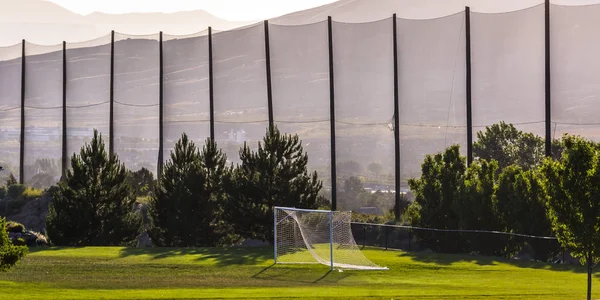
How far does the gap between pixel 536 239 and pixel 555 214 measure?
1552 cm

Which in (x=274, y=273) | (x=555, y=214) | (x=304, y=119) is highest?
(x=304, y=119)

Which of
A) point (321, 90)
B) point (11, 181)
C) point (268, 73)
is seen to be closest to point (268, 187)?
point (268, 73)

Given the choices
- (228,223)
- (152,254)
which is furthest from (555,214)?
(228,223)

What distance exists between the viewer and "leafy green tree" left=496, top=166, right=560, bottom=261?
43656 mm

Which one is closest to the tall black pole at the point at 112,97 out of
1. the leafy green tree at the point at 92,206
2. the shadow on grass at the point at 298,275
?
the leafy green tree at the point at 92,206

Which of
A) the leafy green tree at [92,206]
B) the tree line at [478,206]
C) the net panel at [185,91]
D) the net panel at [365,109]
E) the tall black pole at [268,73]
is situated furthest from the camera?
the net panel at [185,91]

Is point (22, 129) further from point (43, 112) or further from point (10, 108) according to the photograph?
point (10, 108)

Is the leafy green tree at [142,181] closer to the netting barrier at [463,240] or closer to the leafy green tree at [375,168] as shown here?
the leafy green tree at [375,168]

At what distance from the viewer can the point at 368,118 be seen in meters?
65.9

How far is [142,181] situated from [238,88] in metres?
8.15

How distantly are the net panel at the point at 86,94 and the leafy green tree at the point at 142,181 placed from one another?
3.47m

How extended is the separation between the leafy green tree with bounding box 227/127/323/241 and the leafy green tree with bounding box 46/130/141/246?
5.05 meters

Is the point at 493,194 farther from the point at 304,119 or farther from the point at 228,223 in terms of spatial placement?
the point at 304,119

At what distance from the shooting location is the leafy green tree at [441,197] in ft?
152
